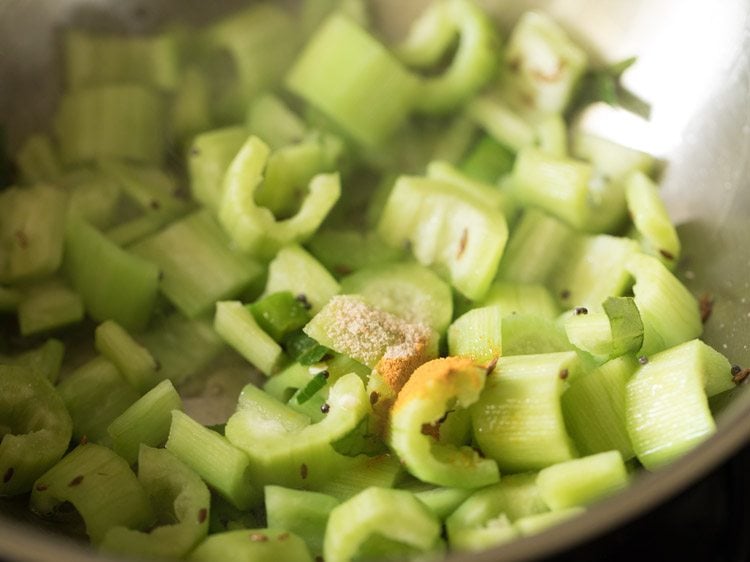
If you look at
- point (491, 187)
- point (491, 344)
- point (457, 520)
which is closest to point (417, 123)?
point (491, 187)

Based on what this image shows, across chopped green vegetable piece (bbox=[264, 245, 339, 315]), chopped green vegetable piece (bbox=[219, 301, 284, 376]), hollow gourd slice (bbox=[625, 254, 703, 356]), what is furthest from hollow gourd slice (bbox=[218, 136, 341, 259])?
hollow gourd slice (bbox=[625, 254, 703, 356])

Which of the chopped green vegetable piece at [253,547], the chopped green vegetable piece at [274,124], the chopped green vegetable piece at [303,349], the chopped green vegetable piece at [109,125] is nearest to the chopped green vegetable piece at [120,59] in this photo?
the chopped green vegetable piece at [109,125]

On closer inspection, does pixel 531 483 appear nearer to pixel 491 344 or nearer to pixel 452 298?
pixel 491 344

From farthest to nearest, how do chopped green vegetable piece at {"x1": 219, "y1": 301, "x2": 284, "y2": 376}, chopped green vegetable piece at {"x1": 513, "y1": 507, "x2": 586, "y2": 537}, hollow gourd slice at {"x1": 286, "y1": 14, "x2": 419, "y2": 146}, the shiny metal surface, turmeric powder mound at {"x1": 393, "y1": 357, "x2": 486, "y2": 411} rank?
hollow gourd slice at {"x1": 286, "y1": 14, "x2": 419, "y2": 146}
the shiny metal surface
chopped green vegetable piece at {"x1": 219, "y1": 301, "x2": 284, "y2": 376}
turmeric powder mound at {"x1": 393, "y1": 357, "x2": 486, "y2": 411}
chopped green vegetable piece at {"x1": 513, "y1": 507, "x2": 586, "y2": 537}

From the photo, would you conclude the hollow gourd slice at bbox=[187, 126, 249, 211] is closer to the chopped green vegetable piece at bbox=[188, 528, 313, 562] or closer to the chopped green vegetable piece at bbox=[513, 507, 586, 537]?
the chopped green vegetable piece at bbox=[188, 528, 313, 562]

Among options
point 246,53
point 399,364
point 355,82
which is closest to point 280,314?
point 399,364

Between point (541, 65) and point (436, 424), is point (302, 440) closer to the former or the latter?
point (436, 424)

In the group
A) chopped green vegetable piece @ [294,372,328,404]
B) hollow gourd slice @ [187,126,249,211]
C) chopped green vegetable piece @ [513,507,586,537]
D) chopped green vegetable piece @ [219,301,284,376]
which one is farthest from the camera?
hollow gourd slice @ [187,126,249,211]

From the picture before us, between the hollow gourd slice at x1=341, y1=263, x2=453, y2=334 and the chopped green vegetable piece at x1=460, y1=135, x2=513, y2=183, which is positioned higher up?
the chopped green vegetable piece at x1=460, y1=135, x2=513, y2=183

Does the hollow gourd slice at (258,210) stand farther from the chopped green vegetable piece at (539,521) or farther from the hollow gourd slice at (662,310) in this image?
the chopped green vegetable piece at (539,521)
